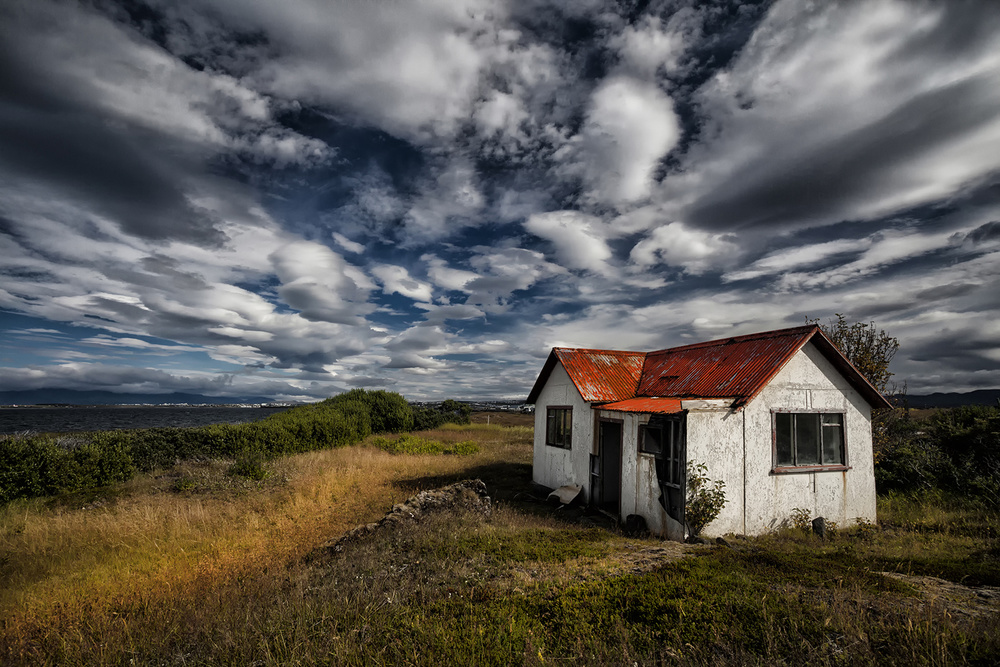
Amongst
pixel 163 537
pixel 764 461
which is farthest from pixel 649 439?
pixel 163 537

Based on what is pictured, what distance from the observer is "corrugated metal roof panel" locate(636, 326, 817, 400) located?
11680 mm

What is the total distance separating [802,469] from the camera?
1176 cm

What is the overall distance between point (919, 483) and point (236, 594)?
20.5 metres

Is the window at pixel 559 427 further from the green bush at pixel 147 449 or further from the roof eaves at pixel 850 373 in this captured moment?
the green bush at pixel 147 449

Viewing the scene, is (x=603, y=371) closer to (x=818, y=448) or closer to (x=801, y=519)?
(x=818, y=448)

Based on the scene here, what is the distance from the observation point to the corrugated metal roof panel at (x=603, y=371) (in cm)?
1555

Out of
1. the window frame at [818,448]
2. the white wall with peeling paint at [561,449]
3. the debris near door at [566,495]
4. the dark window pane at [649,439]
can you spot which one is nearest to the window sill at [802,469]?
the window frame at [818,448]

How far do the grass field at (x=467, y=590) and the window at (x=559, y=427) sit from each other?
12.5ft

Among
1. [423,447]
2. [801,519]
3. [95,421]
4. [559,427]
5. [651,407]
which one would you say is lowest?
[95,421]

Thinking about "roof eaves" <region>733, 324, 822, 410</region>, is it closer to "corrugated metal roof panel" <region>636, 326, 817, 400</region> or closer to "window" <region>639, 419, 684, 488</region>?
"corrugated metal roof panel" <region>636, 326, 817, 400</region>

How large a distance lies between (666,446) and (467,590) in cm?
675

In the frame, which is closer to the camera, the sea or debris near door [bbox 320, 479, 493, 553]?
debris near door [bbox 320, 479, 493, 553]

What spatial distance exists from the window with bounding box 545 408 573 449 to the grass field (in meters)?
3.81

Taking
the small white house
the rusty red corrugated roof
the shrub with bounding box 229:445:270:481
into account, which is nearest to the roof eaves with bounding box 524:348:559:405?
the rusty red corrugated roof
